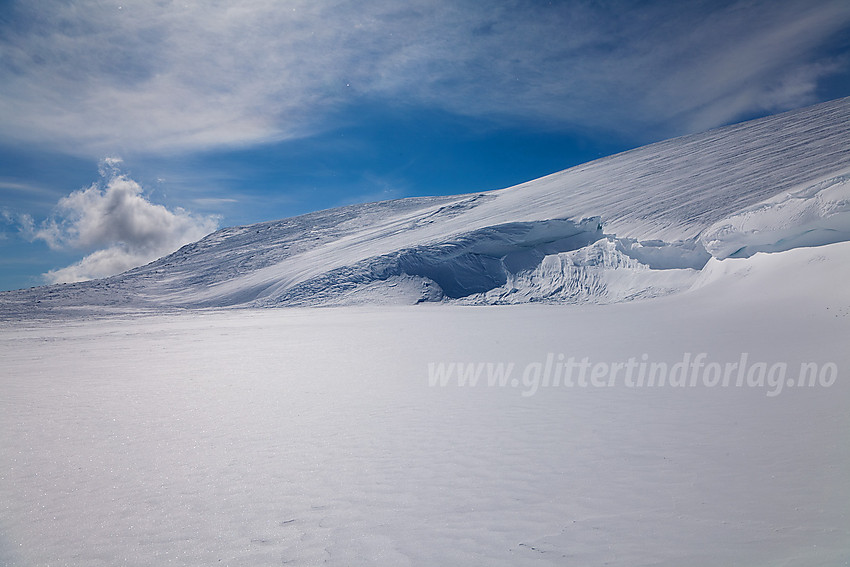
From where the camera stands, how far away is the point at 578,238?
2339 centimetres

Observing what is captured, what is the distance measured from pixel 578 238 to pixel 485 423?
1935 centimetres

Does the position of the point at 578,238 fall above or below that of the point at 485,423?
above

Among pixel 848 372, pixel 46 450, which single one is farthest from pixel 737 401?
pixel 46 450

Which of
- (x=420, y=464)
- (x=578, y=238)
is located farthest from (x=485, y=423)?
(x=578, y=238)

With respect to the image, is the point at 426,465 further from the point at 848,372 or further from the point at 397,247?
the point at 397,247

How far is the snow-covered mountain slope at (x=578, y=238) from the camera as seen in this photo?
54.0 ft

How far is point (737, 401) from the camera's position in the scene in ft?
19.7

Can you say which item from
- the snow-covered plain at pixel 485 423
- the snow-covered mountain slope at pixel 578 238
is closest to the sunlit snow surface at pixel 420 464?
the snow-covered plain at pixel 485 423

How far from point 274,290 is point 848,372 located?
25.1 m

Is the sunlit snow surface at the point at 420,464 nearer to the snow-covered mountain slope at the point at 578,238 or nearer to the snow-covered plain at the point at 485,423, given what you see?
the snow-covered plain at the point at 485,423

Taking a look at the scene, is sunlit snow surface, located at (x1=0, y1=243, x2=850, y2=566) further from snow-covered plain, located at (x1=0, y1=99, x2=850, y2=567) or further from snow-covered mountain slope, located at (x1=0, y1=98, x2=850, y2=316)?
snow-covered mountain slope, located at (x1=0, y1=98, x2=850, y2=316)

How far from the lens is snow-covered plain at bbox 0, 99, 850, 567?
3.33 meters

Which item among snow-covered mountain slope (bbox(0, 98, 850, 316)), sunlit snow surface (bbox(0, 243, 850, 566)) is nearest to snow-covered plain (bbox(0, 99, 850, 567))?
sunlit snow surface (bbox(0, 243, 850, 566))

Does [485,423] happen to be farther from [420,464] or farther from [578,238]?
[578,238]
